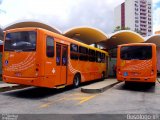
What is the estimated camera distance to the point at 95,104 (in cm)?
1021

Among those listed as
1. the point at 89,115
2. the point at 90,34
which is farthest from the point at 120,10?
the point at 89,115

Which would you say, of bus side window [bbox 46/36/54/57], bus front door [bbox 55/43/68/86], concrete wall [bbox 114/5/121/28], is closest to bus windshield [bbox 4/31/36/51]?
bus side window [bbox 46/36/54/57]

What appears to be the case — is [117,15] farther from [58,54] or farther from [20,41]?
[20,41]

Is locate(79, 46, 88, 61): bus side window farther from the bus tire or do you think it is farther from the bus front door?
the bus front door

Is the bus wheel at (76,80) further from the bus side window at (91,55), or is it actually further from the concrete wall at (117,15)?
the concrete wall at (117,15)

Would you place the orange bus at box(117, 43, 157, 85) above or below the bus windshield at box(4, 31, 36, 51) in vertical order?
below

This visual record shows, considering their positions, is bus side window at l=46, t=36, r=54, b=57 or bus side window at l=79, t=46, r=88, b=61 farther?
bus side window at l=79, t=46, r=88, b=61

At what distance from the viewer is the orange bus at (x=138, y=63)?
15367 millimetres

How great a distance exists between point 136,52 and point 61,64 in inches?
203

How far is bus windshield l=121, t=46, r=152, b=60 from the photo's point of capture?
51.0ft

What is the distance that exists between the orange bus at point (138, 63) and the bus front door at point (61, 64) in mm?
4092

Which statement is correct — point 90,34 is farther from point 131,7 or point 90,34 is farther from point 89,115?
point 131,7

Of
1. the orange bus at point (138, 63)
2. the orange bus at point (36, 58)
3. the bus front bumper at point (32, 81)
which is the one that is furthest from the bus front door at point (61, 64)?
the orange bus at point (138, 63)

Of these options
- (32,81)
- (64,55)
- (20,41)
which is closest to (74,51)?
(64,55)
